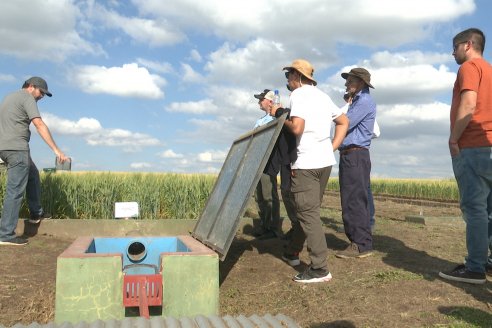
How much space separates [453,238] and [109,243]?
4.46 m

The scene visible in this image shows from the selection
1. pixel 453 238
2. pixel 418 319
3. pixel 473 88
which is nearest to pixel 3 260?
pixel 418 319

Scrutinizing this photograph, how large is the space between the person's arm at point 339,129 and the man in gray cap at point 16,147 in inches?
119

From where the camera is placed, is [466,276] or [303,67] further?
[303,67]

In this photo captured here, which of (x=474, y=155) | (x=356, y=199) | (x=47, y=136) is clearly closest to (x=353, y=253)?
(x=356, y=199)

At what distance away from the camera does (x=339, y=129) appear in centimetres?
432

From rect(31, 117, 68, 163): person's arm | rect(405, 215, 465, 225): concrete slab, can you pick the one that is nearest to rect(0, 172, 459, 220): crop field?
rect(31, 117, 68, 163): person's arm

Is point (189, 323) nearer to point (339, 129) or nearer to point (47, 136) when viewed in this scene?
point (339, 129)

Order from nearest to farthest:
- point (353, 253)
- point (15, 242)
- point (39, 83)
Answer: point (353, 253), point (15, 242), point (39, 83)

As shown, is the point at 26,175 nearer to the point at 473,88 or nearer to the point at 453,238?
the point at 473,88

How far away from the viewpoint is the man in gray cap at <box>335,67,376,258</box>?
4.67m

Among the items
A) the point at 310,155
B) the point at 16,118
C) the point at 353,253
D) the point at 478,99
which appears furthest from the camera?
the point at 16,118

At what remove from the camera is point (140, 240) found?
13.3ft

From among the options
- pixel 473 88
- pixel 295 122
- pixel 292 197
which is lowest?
pixel 292 197

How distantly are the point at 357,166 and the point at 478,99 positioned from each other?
4.53 feet
